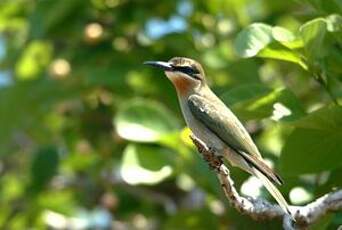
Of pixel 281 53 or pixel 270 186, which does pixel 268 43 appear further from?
pixel 270 186

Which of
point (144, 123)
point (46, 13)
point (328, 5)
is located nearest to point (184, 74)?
point (144, 123)

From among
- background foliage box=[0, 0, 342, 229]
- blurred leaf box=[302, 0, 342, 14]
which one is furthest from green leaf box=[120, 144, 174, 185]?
blurred leaf box=[302, 0, 342, 14]

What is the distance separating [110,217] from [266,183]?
2.19 m

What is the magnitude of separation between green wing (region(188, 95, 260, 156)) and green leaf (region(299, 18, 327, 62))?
0.28 metres

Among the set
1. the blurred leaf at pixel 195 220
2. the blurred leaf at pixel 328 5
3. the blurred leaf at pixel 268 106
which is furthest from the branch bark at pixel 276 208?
the blurred leaf at pixel 195 220

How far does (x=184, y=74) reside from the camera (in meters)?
3.18

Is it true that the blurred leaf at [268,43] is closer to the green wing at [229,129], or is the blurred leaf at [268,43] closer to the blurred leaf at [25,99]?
the green wing at [229,129]

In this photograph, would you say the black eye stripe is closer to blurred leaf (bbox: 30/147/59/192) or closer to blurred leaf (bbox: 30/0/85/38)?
blurred leaf (bbox: 30/0/85/38)

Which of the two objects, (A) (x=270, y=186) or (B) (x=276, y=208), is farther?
(A) (x=270, y=186)

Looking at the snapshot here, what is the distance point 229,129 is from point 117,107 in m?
1.69

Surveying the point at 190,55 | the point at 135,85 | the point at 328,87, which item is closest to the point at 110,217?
the point at 135,85

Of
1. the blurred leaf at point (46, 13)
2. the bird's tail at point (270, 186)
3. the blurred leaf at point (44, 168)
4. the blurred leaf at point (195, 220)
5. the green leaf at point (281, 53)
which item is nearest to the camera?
the bird's tail at point (270, 186)

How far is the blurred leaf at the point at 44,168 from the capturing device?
13.7 ft

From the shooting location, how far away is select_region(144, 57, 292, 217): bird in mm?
2580
